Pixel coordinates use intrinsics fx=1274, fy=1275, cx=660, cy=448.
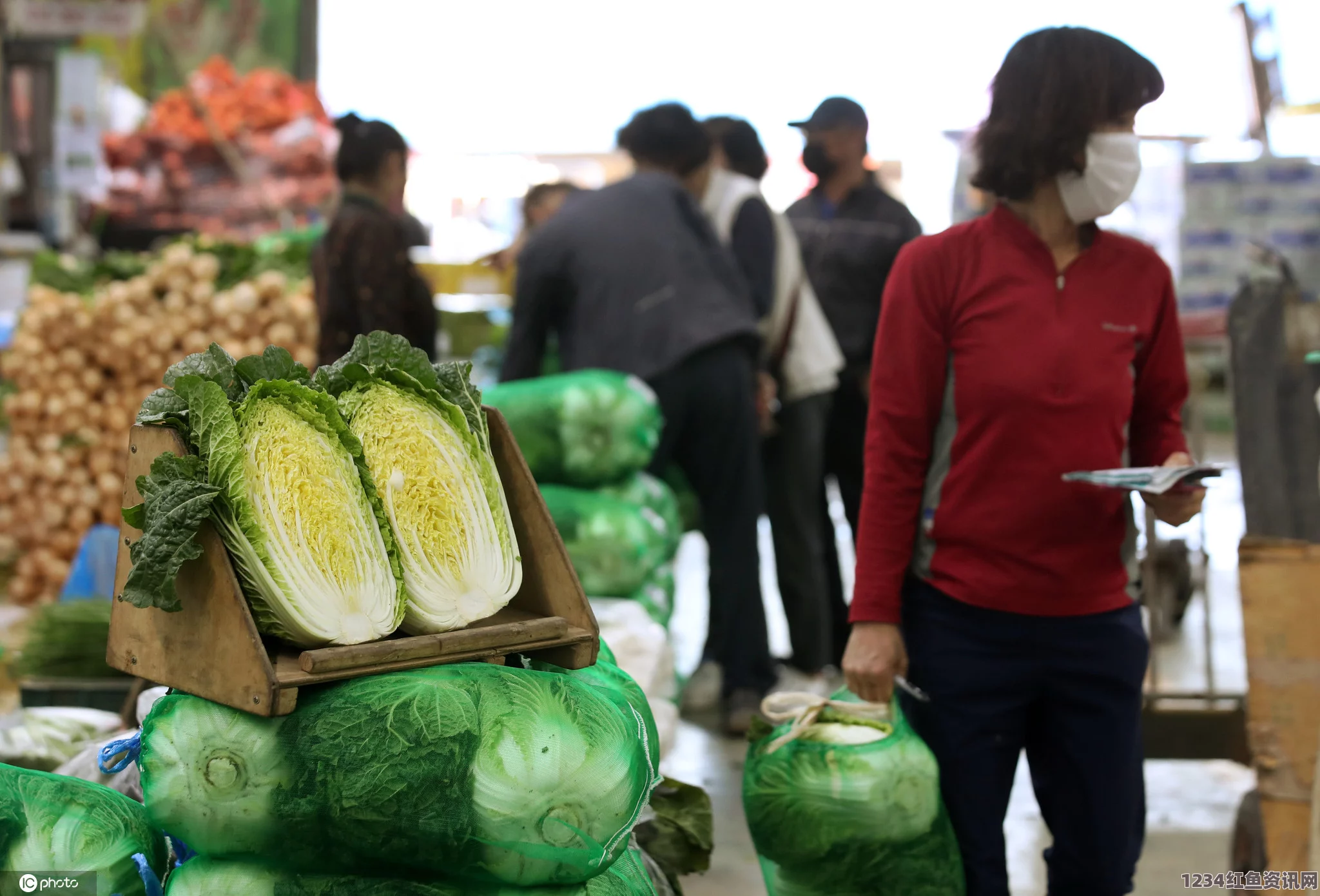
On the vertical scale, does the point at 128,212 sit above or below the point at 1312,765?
above

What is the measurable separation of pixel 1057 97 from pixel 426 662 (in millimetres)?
1427

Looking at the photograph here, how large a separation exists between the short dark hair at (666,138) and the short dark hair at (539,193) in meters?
2.07

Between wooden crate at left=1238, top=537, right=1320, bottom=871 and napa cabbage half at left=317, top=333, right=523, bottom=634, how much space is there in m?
1.44

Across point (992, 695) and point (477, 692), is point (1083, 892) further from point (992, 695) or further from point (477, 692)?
point (477, 692)

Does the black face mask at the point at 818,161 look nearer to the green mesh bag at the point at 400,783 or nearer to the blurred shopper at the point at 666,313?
the blurred shopper at the point at 666,313

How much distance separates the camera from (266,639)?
171 centimetres

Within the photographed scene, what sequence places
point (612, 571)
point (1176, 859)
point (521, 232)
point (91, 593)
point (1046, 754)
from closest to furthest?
point (1046, 754) < point (1176, 859) < point (612, 571) < point (91, 593) < point (521, 232)

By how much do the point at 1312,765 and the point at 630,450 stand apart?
7.03ft

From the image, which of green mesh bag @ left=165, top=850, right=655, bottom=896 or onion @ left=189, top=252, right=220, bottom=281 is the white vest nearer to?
onion @ left=189, top=252, right=220, bottom=281

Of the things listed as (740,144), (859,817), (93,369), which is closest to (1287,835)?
(859,817)

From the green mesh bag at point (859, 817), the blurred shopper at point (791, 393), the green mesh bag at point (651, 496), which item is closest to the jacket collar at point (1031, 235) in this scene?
the green mesh bag at point (859, 817)

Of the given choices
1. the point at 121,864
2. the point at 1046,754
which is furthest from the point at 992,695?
the point at 121,864

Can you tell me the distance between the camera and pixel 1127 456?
239cm

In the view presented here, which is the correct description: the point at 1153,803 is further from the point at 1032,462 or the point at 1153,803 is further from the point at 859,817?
the point at 1032,462
